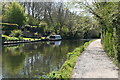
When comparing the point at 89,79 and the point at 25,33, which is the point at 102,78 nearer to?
the point at 89,79

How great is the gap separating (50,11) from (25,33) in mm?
12305

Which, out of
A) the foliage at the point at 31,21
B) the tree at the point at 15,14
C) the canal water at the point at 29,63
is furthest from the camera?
the foliage at the point at 31,21

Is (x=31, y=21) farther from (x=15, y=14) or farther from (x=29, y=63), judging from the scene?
(x=29, y=63)

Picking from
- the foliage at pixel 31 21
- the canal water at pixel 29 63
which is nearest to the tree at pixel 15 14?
the foliage at pixel 31 21

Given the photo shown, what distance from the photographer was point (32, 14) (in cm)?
5497

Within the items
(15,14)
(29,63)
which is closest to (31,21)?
(15,14)

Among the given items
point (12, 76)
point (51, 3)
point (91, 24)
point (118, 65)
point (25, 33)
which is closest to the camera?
point (118, 65)

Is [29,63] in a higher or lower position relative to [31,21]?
lower

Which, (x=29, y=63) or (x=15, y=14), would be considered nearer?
(x=29, y=63)

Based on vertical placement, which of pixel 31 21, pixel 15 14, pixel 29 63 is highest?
pixel 15 14

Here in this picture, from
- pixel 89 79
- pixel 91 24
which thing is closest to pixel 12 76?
pixel 89 79

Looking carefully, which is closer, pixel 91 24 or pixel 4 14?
pixel 91 24

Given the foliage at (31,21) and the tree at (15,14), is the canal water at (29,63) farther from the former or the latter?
the foliage at (31,21)

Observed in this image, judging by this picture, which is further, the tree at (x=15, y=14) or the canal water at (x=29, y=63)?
the tree at (x=15, y=14)
